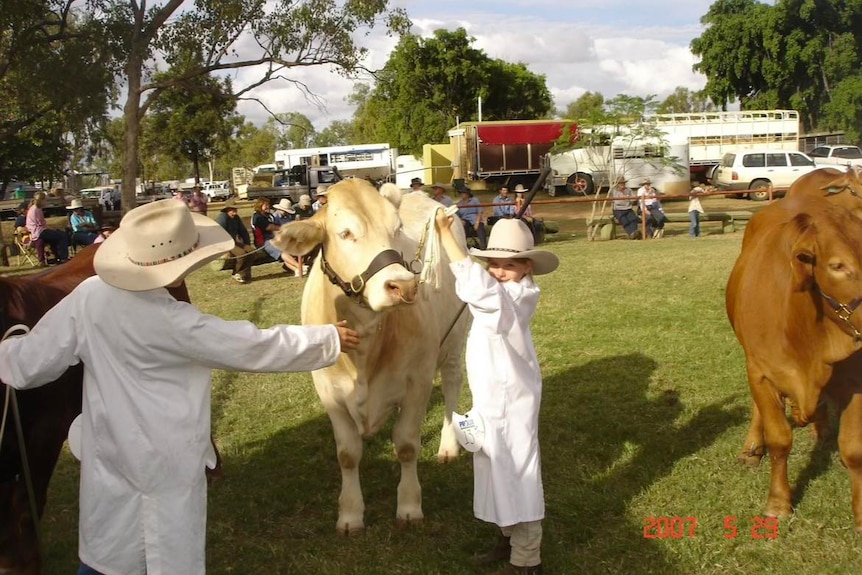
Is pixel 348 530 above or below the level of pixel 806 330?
below

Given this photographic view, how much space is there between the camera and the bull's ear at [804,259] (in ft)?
12.8

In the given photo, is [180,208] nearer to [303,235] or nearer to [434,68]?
[303,235]

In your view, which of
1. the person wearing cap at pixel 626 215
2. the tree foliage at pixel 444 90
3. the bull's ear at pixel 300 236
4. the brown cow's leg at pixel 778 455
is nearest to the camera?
the bull's ear at pixel 300 236

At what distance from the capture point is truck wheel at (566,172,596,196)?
103ft

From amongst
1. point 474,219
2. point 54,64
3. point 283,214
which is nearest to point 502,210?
point 474,219

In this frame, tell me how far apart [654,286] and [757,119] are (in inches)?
1181

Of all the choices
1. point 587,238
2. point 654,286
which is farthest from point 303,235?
point 587,238

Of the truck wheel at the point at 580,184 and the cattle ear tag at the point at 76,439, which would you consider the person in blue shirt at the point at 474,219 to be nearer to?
the truck wheel at the point at 580,184

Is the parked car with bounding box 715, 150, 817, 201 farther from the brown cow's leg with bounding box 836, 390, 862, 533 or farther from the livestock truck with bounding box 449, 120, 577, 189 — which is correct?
the brown cow's leg with bounding box 836, 390, 862, 533

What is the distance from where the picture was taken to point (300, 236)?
12.7ft

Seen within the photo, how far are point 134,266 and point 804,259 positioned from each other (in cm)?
314

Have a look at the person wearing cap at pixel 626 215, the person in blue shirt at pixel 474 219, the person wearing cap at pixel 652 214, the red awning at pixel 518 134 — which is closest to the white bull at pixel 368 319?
the person in blue shirt at pixel 474 219

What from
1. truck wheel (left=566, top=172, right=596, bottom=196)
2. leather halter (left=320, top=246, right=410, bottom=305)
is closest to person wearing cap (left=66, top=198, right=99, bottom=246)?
leather halter (left=320, top=246, right=410, bottom=305)

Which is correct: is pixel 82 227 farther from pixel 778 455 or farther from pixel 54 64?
pixel 778 455
